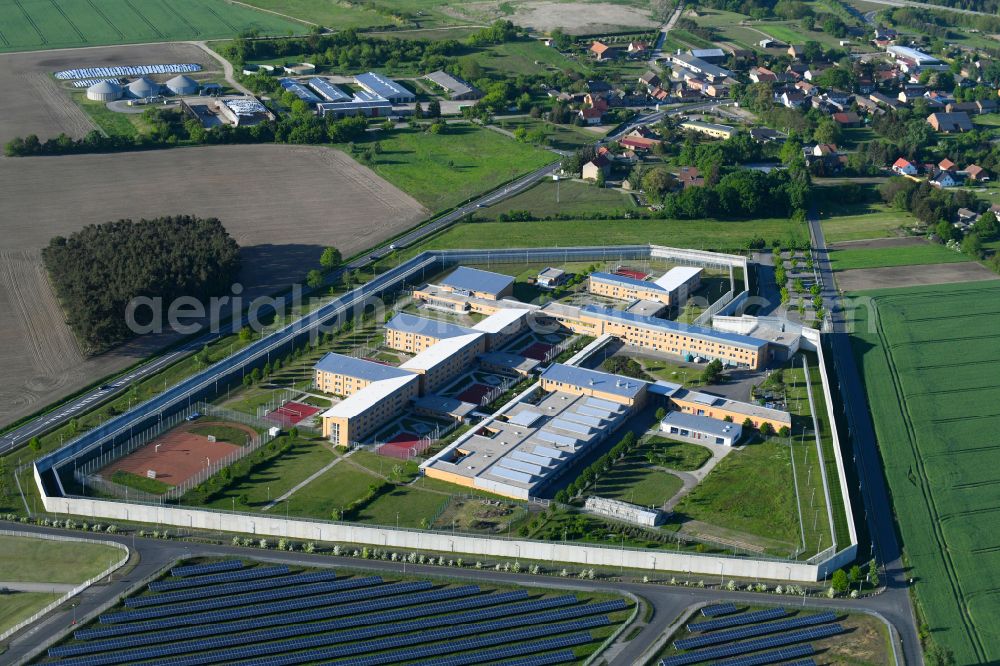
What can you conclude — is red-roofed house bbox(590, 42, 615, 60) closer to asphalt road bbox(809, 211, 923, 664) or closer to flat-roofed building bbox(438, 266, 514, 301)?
asphalt road bbox(809, 211, 923, 664)

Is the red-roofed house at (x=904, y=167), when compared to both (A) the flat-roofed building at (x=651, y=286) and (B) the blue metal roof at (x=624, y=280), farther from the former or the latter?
(B) the blue metal roof at (x=624, y=280)

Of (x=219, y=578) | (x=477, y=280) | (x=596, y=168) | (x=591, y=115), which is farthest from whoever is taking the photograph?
(x=591, y=115)

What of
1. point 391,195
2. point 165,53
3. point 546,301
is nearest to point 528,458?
point 546,301

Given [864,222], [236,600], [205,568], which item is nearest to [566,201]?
[864,222]

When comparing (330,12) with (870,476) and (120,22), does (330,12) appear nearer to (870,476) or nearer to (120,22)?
(120,22)

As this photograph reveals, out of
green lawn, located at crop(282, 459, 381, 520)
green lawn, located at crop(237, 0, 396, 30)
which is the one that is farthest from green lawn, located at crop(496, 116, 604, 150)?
green lawn, located at crop(282, 459, 381, 520)

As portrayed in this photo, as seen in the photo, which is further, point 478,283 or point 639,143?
point 639,143
